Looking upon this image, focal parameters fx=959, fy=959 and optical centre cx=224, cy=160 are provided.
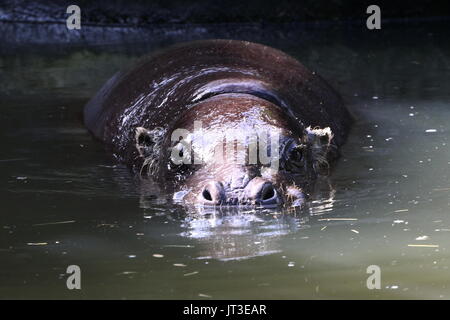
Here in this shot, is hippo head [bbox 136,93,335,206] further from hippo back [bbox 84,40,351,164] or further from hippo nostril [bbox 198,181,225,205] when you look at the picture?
hippo back [bbox 84,40,351,164]

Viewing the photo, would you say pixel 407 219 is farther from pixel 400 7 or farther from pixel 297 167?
pixel 400 7

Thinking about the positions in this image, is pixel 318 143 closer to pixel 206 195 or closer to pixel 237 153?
pixel 237 153

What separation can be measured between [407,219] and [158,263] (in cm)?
166

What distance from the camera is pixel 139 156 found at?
24.3ft

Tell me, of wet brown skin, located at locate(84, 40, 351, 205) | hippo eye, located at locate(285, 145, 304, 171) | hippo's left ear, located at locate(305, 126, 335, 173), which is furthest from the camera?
hippo's left ear, located at locate(305, 126, 335, 173)

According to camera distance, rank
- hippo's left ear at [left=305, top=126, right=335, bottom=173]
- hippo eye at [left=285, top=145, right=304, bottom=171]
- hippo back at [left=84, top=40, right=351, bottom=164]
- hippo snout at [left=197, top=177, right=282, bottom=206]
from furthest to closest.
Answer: hippo back at [left=84, top=40, right=351, bottom=164], hippo's left ear at [left=305, top=126, right=335, bottom=173], hippo eye at [left=285, top=145, right=304, bottom=171], hippo snout at [left=197, top=177, right=282, bottom=206]

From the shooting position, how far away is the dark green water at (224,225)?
4801 millimetres

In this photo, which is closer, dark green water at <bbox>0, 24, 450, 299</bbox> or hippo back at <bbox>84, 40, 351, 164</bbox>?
dark green water at <bbox>0, 24, 450, 299</bbox>

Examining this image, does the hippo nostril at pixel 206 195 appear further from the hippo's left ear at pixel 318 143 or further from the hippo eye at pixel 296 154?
the hippo's left ear at pixel 318 143

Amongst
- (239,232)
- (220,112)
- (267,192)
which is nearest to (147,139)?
(220,112)

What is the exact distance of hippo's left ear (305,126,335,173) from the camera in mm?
6992

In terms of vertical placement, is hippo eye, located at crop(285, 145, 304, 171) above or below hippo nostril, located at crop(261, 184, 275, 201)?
above

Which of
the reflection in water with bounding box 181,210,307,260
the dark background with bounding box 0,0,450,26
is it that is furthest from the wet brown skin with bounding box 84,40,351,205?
the dark background with bounding box 0,0,450,26
